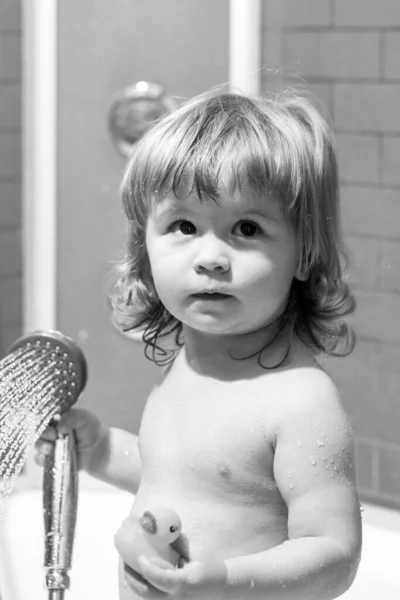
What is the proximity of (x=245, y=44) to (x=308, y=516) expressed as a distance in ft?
2.06

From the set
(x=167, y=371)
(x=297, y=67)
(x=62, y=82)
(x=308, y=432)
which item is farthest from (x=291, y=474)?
(x=62, y=82)

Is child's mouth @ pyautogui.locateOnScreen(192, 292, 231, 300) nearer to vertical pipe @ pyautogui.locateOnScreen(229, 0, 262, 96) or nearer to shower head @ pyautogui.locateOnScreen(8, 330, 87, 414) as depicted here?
shower head @ pyautogui.locateOnScreen(8, 330, 87, 414)

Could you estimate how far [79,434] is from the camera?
956 mm

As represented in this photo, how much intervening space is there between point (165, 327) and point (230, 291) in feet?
0.51

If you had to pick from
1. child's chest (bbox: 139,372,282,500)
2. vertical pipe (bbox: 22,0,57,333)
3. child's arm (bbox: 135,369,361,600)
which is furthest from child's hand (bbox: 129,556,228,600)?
vertical pipe (bbox: 22,0,57,333)

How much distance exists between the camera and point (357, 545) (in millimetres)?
786

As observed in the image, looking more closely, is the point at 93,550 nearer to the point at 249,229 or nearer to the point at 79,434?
the point at 79,434

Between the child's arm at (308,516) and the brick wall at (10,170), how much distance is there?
0.78 metres

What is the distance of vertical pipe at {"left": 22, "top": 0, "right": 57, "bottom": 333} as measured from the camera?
1.38 meters

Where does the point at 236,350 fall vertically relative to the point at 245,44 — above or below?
below

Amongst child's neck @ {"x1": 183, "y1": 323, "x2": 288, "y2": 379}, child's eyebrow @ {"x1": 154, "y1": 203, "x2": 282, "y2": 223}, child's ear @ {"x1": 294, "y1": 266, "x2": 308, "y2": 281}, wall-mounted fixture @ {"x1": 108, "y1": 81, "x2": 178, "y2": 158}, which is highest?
wall-mounted fixture @ {"x1": 108, "y1": 81, "x2": 178, "y2": 158}

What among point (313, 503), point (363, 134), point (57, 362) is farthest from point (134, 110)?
point (313, 503)

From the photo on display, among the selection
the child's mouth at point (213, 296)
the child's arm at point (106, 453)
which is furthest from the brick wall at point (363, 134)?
the child's mouth at point (213, 296)

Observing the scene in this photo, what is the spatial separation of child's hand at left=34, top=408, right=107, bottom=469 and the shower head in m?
0.01
